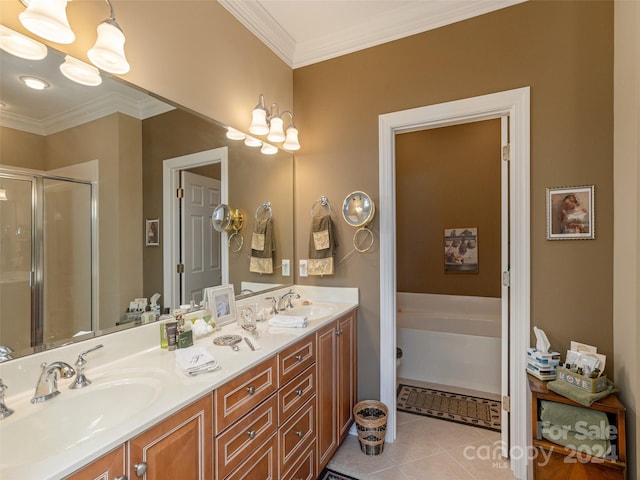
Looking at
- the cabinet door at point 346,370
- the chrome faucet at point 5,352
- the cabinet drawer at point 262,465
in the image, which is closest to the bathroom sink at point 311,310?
the cabinet door at point 346,370

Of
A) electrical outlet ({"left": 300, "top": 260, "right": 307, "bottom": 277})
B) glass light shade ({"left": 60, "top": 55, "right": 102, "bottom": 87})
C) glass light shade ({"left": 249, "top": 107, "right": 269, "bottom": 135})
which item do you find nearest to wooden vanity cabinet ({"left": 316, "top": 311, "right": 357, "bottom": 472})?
electrical outlet ({"left": 300, "top": 260, "right": 307, "bottom": 277})

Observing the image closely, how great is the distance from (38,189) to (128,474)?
3.20ft

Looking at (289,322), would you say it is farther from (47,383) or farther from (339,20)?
(339,20)

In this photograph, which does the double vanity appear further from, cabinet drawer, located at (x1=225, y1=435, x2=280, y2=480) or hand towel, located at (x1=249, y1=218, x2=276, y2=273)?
hand towel, located at (x1=249, y1=218, x2=276, y2=273)

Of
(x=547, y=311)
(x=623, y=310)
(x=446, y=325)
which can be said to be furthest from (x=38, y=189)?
(x=446, y=325)

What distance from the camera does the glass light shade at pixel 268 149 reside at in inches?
87.1

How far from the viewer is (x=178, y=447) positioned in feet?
2.92

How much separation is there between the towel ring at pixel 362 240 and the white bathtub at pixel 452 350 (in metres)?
→ 1.26

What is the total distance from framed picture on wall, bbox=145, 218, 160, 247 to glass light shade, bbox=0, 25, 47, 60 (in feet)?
2.26

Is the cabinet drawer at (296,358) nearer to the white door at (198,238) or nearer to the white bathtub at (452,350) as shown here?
the white door at (198,238)

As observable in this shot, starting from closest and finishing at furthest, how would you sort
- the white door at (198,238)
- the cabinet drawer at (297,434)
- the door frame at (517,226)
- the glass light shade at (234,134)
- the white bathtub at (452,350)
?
1. the cabinet drawer at (297,434)
2. the white door at (198,238)
3. the door frame at (517,226)
4. the glass light shade at (234,134)
5. the white bathtub at (452,350)

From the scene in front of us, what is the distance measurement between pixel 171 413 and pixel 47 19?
1.25m

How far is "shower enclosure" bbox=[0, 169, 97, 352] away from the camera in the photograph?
0.99 m

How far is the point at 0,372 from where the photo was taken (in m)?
0.91
